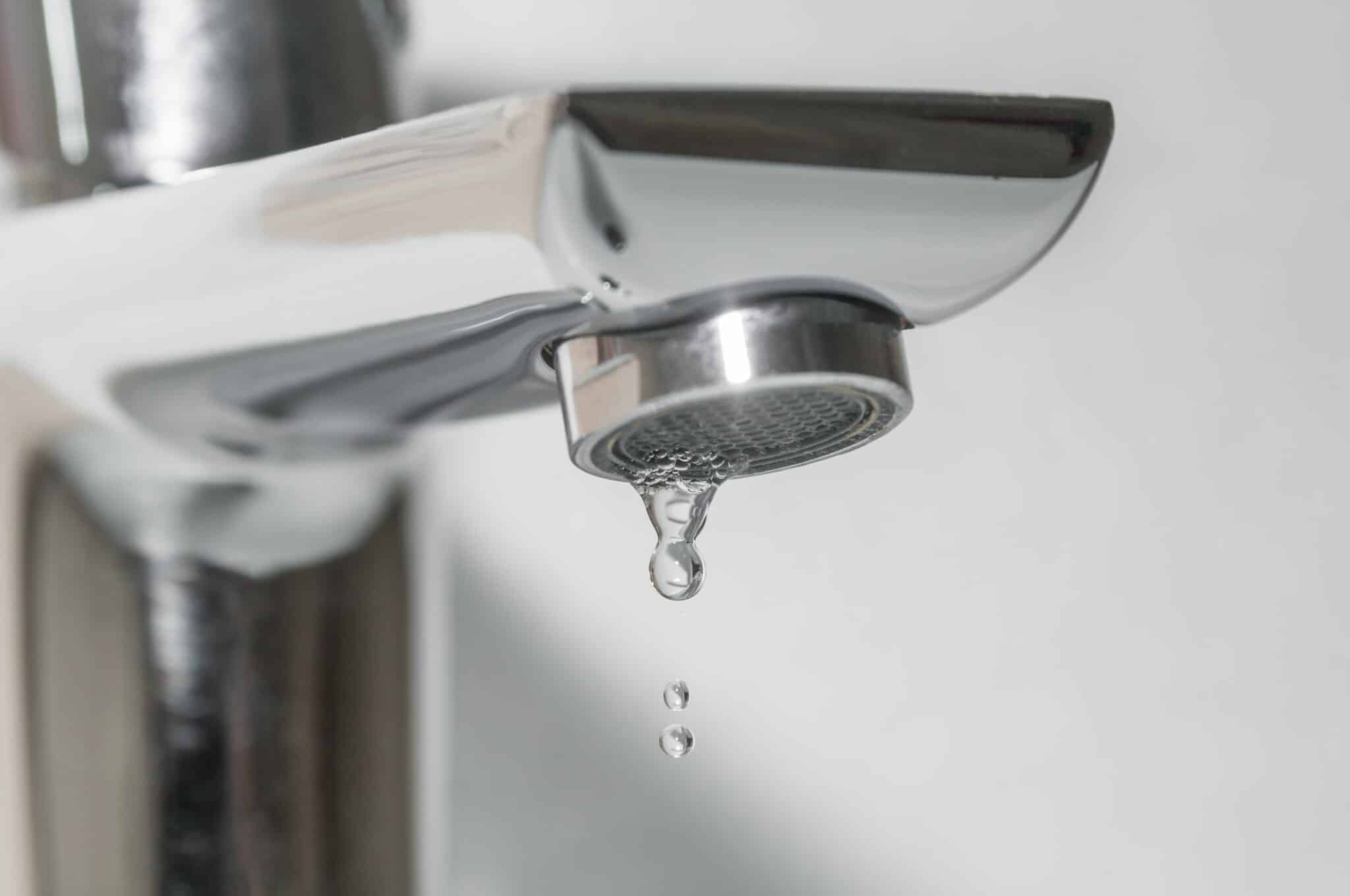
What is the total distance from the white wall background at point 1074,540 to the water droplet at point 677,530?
0.55 feet

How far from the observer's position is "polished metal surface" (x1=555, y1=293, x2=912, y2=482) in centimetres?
20

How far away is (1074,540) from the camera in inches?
17.7

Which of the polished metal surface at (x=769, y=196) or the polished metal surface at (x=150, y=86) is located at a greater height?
the polished metal surface at (x=150, y=86)

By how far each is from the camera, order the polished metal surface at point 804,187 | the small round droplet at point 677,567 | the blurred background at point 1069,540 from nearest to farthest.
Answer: the polished metal surface at point 804,187 < the small round droplet at point 677,567 < the blurred background at point 1069,540

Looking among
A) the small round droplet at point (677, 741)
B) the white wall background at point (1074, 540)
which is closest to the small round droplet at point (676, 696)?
the small round droplet at point (677, 741)

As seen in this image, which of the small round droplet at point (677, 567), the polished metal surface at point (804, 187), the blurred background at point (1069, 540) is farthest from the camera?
the blurred background at point (1069, 540)

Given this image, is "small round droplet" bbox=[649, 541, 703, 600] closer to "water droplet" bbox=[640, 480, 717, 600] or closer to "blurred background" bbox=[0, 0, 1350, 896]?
"water droplet" bbox=[640, 480, 717, 600]

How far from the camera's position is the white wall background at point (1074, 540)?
1.41 feet

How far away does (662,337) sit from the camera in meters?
0.20

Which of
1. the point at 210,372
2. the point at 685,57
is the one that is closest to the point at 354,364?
the point at 210,372

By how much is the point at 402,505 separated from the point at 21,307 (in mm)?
132

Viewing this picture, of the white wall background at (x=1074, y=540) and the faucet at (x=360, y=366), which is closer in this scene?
the faucet at (x=360, y=366)

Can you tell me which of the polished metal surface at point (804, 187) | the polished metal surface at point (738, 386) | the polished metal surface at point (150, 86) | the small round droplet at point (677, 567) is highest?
the polished metal surface at point (150, 86)

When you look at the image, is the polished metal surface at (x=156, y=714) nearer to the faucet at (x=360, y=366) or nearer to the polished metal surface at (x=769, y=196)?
the faucet at (x=360, y=366)
